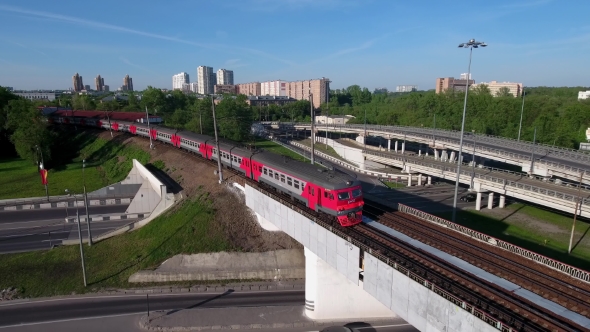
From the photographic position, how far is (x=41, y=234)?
41406mm

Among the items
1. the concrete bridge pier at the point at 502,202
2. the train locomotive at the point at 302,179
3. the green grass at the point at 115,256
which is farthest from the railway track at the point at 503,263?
the concrete bridge pier at the point at 502,202

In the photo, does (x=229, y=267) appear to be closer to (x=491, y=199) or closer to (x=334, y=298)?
(x=334, y=298)

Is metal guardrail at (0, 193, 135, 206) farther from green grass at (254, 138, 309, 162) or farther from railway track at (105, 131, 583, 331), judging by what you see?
railway track at (105, 131, 583, 331)

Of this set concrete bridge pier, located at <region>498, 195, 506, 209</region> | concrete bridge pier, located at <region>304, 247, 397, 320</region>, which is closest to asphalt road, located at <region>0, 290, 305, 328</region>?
concrete bridge pier, located at <region>304, 247, 397, 320</region>

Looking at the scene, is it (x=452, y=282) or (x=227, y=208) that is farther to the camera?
(x=227, y=208)

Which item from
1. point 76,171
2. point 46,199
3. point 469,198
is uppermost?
point 76,171

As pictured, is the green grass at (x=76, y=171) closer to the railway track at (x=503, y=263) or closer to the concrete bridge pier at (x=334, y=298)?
the concrete bridge pier at (x=334, y=298)

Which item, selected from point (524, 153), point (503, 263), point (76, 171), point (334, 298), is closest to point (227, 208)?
point (334, 298)

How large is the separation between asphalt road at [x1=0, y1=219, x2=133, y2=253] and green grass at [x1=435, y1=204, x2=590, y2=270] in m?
40.6

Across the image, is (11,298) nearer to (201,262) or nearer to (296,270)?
(201,262)

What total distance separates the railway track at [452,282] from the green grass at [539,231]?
58.4 ft

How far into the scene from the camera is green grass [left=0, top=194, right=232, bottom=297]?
32062mm

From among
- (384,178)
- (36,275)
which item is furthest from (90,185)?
Result: (384,178)

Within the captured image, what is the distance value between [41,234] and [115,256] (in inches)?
495
